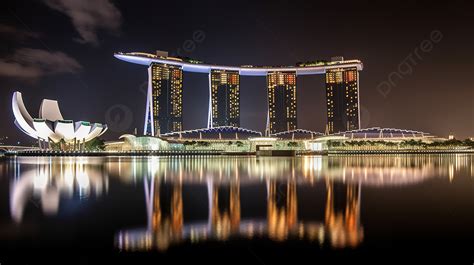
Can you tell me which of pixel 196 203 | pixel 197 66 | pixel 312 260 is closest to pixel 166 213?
pixel 196 203

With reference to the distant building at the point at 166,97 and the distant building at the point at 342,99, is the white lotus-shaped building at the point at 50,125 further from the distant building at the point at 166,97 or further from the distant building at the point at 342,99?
the distant building at the point at 342,99

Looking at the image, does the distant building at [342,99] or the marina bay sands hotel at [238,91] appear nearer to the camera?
the marina bay sands hotel at [238,91]

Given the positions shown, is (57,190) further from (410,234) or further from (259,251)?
(410,234)

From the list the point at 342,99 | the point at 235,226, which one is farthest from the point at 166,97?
the point at 235,226

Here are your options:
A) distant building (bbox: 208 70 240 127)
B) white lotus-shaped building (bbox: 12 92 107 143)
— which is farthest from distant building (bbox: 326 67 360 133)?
white lotus-shaped building (bbox: 12 92 107 143)

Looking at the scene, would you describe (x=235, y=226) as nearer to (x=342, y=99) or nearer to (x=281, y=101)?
(x=342, y=99)

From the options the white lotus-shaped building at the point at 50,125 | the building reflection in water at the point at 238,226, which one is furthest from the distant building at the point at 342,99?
the building reflection in water at the point at 238,226

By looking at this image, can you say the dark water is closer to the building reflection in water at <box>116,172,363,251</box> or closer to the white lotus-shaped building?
the building reflection in water at <box>116,172,363,251</box>
